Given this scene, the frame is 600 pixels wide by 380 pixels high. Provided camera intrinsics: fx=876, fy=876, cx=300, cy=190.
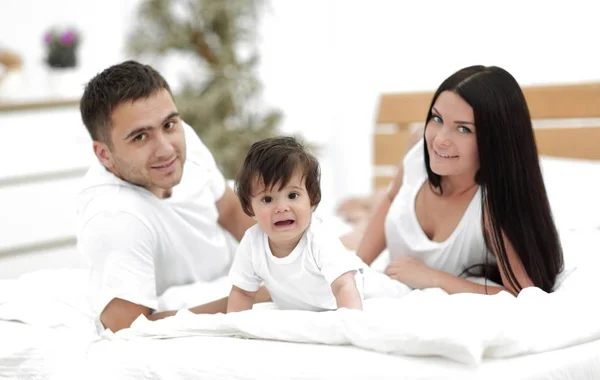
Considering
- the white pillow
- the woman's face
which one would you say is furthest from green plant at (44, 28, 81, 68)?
the woman's face

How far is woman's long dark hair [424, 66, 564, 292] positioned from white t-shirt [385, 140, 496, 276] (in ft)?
0.27

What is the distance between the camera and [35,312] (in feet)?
6.65

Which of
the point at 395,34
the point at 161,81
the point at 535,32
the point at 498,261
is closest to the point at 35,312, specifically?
the point at 161,81

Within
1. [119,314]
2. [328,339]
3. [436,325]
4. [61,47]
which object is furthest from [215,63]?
[436,325]

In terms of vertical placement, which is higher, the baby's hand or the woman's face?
the woman's face

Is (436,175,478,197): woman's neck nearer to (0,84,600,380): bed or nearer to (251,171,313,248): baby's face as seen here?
(0,84,600,380): bed

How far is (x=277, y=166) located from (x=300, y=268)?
0.24 metres

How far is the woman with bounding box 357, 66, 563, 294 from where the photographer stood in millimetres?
1978

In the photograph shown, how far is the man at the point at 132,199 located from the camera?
1.97m

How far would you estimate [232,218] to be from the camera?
2477 mm

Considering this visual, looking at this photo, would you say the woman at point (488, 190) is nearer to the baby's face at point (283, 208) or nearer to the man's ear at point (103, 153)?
the baby's face at point (283, 208)

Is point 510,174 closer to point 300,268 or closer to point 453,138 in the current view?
point 453,138

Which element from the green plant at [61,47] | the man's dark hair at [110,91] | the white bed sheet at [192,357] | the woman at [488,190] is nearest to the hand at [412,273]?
the woman at [488,190]

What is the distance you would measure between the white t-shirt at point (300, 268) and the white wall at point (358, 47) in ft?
7.45
